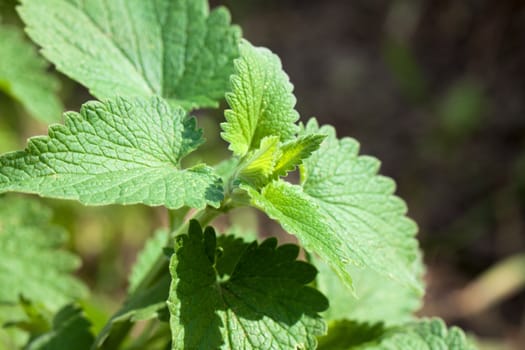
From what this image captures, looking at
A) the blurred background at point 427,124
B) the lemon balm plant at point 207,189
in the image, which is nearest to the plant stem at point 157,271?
the lemon balm plant at point 207,189

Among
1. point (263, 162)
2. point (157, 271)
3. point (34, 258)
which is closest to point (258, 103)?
point (263, 162)

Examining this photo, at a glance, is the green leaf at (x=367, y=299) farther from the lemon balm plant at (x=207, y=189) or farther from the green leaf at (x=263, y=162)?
the green leaf at (x=263, y=162)

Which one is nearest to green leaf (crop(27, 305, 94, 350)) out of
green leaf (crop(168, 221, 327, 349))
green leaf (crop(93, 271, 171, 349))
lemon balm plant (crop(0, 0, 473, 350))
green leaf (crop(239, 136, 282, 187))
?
lemon balm plant (crop(0, 0, 473, 350))

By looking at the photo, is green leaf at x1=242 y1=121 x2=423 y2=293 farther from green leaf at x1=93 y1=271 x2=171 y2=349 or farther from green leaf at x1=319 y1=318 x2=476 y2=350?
green leaf at x1=93 y1=271 x2=171 y2=349

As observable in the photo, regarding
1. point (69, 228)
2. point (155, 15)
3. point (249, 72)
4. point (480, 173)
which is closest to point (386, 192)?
point (249, 72)

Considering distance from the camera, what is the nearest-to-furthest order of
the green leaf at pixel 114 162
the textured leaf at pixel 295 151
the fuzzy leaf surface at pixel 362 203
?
the green leaf at pixel 114 162
the textured leaf at pixel 295 151
the fuzzy leaf surface at pixel 362 203

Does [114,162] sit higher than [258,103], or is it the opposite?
[258,103]

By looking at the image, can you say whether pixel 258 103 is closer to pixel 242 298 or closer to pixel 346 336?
pixel 242 298
